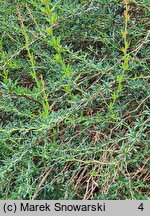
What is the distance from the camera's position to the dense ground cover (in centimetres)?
121

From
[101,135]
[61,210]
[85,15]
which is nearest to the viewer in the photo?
[61,210]

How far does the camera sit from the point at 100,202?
1.20m

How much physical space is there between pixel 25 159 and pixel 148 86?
485 millimetres

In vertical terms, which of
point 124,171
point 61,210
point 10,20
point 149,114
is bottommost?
point 61,210

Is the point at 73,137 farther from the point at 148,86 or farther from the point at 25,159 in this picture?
the point at 148,86

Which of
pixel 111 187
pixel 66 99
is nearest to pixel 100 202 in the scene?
pixel 111 187

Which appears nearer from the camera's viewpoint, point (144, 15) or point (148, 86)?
point (148, 86)

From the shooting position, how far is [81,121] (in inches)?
52.7

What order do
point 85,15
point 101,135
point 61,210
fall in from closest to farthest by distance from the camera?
1. point 61,210
2. point 101,135
3. point 85,15

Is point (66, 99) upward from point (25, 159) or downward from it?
upward

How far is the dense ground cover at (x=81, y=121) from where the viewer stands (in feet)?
3.99

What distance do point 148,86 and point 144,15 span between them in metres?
0.35

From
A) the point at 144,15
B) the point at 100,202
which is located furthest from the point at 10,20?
the point at 100,202

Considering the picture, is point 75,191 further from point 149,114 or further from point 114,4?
point 114,4
